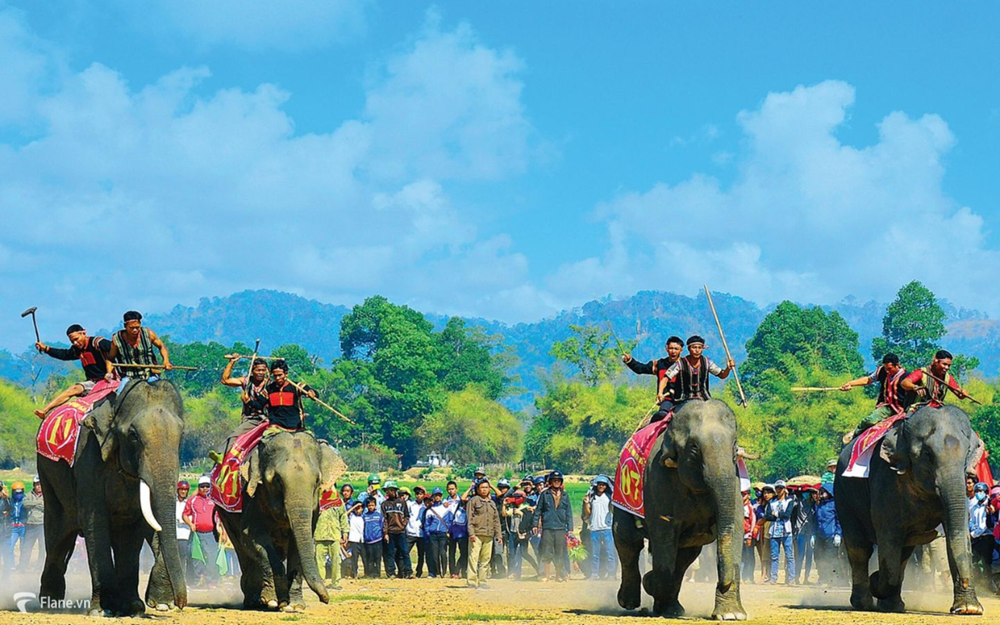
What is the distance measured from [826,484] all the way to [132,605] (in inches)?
734

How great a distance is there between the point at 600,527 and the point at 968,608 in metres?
11.8

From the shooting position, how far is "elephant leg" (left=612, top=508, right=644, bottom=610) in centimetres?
1823

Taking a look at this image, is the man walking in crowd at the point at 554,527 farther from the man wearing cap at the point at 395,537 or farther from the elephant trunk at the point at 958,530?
the elephant trunk at the point at 958,530

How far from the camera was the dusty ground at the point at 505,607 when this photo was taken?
17.1 m

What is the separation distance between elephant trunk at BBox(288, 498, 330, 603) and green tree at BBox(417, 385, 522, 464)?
352 feet

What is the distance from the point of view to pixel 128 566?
663 inches

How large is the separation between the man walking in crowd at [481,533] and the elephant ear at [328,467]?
8.53 m

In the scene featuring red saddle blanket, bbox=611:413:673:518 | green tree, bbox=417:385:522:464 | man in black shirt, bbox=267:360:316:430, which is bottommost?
red saddle blanket, bbox=611:413:673:518

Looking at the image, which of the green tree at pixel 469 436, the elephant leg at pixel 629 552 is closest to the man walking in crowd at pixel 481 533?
the elephant leg at pixel 629 552

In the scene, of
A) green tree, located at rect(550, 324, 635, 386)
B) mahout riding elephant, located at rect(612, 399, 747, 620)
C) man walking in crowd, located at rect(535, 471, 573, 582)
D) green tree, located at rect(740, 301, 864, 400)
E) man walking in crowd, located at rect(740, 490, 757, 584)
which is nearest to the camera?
mahout riding elephant, located at rect(612, 399, 747, 620)

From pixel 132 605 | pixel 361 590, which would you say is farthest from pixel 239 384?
pixel 361 590

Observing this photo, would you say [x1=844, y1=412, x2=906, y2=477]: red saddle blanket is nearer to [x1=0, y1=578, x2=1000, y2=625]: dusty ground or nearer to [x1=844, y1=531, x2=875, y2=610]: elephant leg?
[x1=844, y1=531, x2=875, y2=610]: elephant leg

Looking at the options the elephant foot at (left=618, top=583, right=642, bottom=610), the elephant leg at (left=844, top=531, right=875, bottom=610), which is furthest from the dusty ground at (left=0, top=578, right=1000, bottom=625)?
the elephant leg at (left=844, top=531, right=875, bottom=610)

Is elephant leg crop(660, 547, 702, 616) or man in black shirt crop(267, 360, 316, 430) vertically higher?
man in black shirt crop(267, 360, 316, 430)
